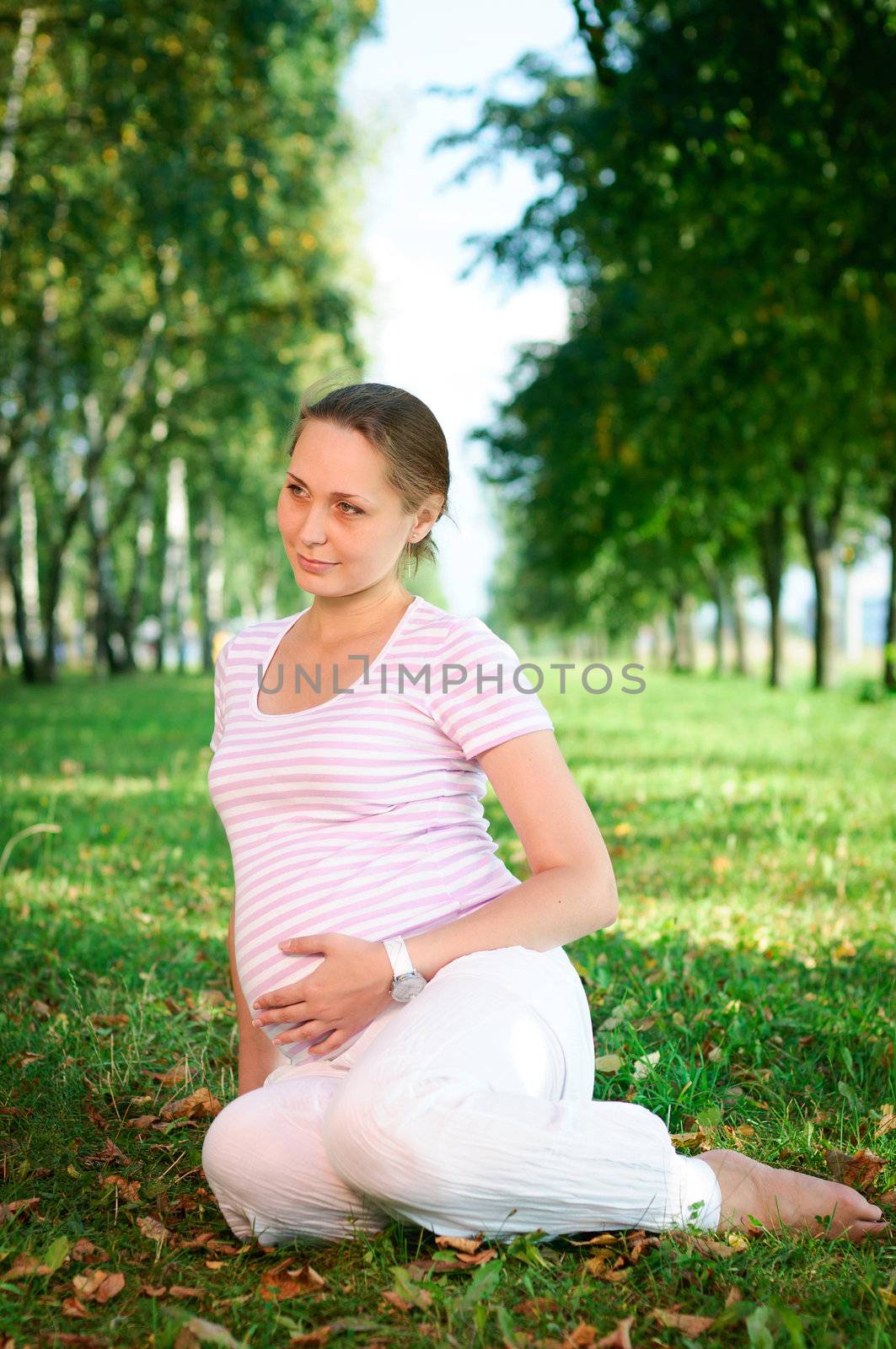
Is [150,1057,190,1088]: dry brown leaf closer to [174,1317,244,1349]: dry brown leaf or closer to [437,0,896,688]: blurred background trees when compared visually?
[174,1317,244,1349]: dry brown leaf

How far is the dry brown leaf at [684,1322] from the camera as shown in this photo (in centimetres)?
209

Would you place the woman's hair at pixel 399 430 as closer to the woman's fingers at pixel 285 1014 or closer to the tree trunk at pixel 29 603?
the woman's fingers at pixel 285 1014

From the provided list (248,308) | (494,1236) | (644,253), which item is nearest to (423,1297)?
(494,1236)

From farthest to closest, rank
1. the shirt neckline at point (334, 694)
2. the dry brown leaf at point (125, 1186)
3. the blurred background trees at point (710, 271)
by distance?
the blurred background trees at point (710, 271) → the dry brown leaf at point (125, 1186) → the shirt neckline at point (334, 694)

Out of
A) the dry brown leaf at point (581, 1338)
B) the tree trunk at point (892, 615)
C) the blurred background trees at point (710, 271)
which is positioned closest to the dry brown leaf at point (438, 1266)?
the dry brown leaf at point (581, 1338)

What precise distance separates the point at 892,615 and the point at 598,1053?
18.3 meters

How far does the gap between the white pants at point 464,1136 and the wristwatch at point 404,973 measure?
0.05 m

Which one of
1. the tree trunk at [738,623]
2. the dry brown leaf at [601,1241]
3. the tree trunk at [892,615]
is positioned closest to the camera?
the dry brown leaf at [601,1241]

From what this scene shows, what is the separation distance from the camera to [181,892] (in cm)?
547

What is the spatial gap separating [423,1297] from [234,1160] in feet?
1.45

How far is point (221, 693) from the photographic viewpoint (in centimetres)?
298

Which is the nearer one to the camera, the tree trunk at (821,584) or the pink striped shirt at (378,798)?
the pink striped shirt at (378,798)

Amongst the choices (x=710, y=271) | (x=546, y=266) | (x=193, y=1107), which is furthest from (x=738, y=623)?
(x=193, y=1107)

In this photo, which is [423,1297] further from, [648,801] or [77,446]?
[77,446]
